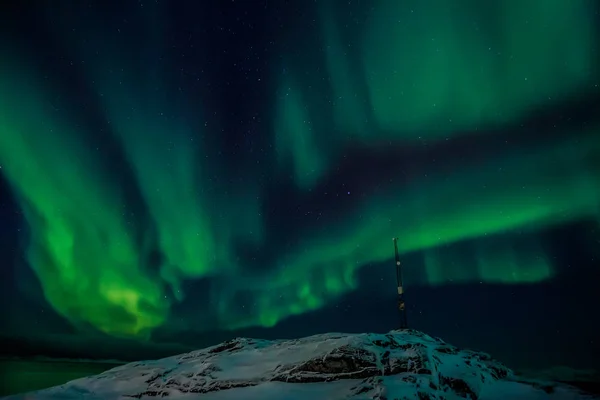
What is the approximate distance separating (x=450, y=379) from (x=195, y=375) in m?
22.3

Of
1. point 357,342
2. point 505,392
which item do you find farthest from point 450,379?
point 357,342

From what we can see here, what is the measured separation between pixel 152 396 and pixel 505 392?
29.8 m

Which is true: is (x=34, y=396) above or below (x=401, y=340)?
below

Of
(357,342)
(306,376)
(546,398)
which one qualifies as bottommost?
(546,398)

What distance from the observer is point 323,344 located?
4162 centimetres

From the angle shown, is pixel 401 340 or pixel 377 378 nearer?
pixel 377 378

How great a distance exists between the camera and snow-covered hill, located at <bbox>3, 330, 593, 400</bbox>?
112 feet

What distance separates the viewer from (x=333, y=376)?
3644 cm

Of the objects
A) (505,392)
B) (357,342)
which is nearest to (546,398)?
(505,392)

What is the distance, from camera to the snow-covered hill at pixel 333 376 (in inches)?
1348

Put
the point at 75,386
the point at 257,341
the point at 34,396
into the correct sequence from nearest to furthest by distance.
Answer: the point at 34,396, the point at 75,386, the point at 257,341

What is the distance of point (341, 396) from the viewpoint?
107 ft

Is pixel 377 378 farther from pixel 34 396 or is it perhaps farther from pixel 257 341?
pixel 34 396

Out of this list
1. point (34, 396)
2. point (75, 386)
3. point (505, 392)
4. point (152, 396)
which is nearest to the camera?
point (505, 392)
